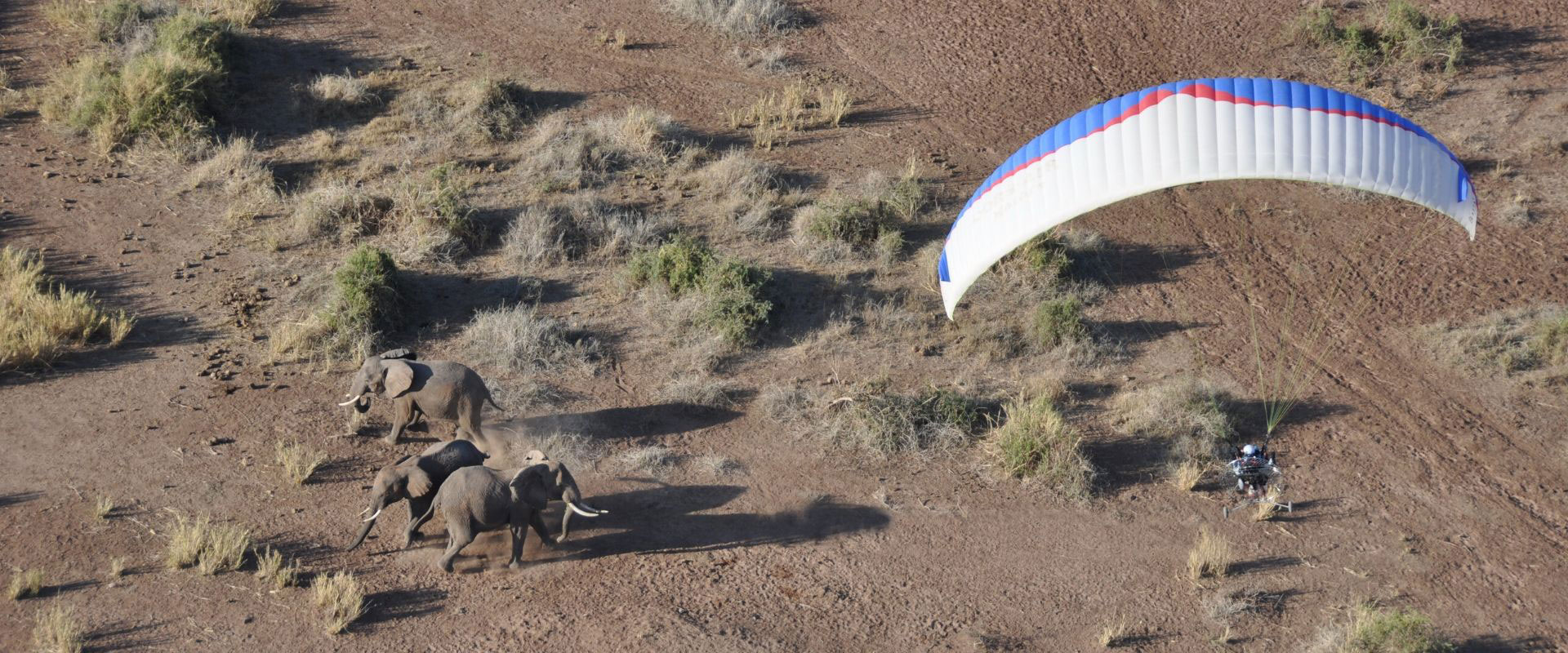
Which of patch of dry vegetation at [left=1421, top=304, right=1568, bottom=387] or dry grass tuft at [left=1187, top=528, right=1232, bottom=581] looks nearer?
dry grass tuft at [left=1187, top=528, right=1232, bottom=581]

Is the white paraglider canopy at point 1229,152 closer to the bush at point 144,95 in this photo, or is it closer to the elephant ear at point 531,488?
the elephant ear at point 531,488

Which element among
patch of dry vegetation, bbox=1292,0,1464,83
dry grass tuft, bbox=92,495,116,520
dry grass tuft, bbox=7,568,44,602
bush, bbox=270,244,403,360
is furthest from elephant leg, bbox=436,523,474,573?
patch of dry vegetation, bbox=1292,0,1464,83

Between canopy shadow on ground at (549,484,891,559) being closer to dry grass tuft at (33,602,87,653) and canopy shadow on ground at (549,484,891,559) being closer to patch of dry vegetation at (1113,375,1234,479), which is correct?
patch of dry vegetation at (1113,375,1234,479)

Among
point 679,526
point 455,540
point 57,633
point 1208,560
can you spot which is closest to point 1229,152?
point 1208,560

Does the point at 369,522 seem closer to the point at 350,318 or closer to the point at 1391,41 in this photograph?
the point at 350,318

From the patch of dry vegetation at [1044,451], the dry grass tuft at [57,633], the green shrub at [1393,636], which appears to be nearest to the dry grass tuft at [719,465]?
the patch of dry vegetation at [1044,451]
